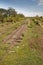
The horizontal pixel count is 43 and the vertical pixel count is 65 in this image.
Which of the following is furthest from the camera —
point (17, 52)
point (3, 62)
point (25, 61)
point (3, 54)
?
point (17, 52)

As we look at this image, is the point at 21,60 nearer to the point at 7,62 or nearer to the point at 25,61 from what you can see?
the point at 25,61

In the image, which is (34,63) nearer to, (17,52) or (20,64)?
(20,64)

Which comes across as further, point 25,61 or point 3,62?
point 25,61

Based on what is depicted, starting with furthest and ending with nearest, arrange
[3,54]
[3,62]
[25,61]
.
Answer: [3,54], [25,61], [3,62]

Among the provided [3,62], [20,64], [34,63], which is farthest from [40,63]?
[3,62]

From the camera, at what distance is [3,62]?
12641 millimetres

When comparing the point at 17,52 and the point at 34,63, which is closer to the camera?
the point at 34,63

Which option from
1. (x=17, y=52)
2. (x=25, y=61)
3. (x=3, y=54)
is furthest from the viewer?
(x=17, y=52)

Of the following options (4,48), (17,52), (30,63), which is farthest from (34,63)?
(4,48)

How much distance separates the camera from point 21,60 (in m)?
13.8

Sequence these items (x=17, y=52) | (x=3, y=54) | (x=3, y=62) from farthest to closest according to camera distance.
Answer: (x=17, y=52) → (x=3, y=54) → (x=3, y=62)

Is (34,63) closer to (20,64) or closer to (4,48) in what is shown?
(20,64)

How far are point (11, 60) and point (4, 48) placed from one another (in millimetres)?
3464

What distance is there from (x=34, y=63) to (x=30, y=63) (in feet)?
0.96
